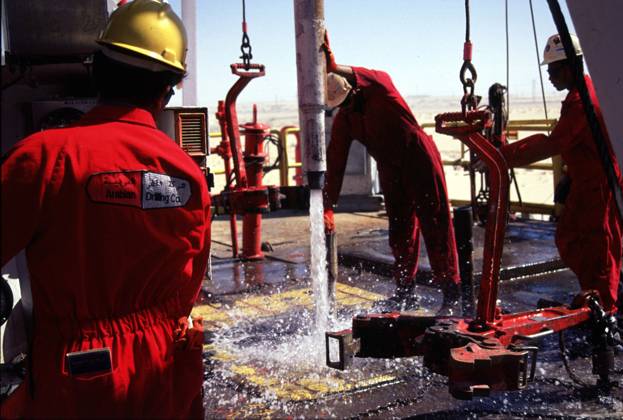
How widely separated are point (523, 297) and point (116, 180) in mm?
5084

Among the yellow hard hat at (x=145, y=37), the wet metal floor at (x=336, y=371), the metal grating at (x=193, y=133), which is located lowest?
the wet metal floor at (x=336, y=371)

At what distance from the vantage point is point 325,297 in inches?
228

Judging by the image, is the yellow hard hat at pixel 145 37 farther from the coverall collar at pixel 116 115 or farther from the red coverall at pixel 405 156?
the red coverall at pixel 405 156

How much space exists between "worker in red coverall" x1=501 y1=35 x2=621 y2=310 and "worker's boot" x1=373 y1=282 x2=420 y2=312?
1.55 m

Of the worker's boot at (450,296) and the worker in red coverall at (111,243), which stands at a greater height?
the worker in red coverall at (111,243)

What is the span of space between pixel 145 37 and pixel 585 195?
350cm

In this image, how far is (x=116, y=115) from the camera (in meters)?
2.13

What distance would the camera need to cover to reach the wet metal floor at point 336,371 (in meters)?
4.02

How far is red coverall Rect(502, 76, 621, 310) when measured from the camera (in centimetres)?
476

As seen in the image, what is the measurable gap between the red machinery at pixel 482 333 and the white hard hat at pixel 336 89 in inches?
80.5

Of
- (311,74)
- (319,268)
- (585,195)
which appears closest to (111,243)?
(311,74)

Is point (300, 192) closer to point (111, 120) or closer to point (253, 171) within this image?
point (253, 171)

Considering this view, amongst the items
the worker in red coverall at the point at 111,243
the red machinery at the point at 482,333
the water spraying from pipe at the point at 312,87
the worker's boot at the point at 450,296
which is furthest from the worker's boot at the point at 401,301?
the worker in red coverall at the point at 111,243

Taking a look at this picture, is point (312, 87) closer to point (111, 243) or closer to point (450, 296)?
point (450, 296)
